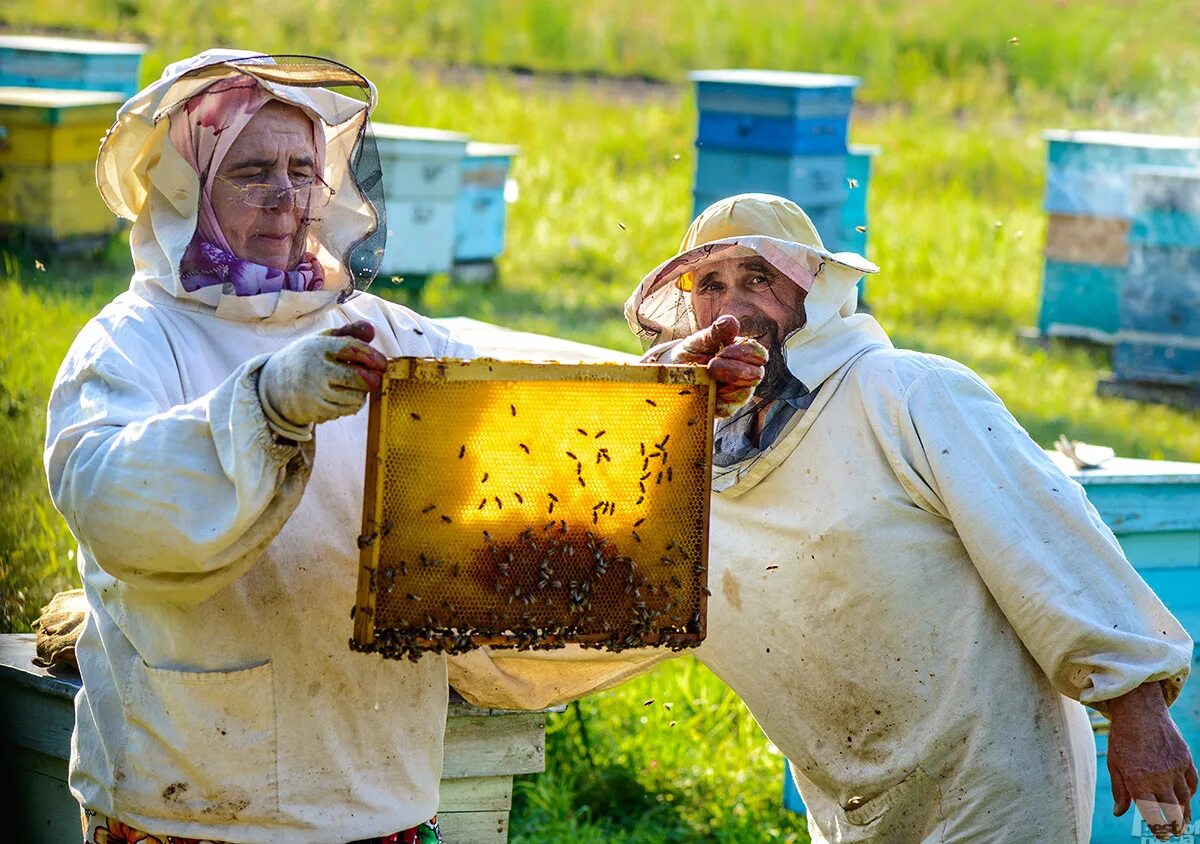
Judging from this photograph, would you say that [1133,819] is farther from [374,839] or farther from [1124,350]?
[1124,350]

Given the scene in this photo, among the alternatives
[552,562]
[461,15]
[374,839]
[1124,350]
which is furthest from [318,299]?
[461,15]

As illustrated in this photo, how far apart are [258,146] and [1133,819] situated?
9.53 ft

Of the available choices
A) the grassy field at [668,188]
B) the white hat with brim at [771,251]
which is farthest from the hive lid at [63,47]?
the white hat with brim at [771,251]

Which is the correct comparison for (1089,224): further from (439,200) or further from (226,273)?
(226,273)

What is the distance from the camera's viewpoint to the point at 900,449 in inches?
117

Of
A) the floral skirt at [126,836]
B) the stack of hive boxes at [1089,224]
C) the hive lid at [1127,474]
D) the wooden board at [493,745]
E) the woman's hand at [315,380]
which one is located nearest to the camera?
the woman's hand at [315,380]

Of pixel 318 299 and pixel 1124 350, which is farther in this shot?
pixel 1124 350

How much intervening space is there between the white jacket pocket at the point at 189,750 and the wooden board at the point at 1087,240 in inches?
329

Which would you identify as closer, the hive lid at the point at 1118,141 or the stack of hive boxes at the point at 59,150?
the stack of hive boxes at the point at 59,150

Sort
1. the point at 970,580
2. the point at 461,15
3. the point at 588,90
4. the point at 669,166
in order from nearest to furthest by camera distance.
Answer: the point at 970,580
the point at 669,166
the point at 588,90
the point at 461,15

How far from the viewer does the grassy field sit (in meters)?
4.84

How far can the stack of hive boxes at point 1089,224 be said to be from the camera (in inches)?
382

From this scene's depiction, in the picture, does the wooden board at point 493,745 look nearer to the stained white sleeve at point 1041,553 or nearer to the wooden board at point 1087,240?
the stained white sleeve at point 1041,553

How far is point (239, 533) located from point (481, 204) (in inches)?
335
